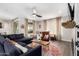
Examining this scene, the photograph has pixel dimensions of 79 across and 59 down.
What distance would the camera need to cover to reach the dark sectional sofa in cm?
184

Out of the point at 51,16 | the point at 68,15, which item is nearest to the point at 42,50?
the point at 51,16

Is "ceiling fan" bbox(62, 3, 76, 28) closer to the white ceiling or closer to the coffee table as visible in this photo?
the white ceiling

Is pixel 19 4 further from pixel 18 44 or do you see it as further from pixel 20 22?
pixel 18 44

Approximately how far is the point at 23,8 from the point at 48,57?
0.81 meters

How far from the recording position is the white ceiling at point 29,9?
6.03ft

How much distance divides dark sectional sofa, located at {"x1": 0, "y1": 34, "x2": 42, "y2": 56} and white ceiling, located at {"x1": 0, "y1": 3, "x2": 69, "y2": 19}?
0.29m

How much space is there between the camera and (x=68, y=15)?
185cm

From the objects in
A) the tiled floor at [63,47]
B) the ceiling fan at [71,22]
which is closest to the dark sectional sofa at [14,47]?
the tiled floor at [63,47]

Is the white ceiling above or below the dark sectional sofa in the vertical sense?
above

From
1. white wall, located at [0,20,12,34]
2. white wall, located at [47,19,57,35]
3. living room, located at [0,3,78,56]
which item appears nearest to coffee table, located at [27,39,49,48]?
living room, located at [0,3,78,56]

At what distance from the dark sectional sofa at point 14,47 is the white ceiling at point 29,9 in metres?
0.29

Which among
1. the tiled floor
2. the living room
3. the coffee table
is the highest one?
the living room

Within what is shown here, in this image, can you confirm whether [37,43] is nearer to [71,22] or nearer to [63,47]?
[63,47]

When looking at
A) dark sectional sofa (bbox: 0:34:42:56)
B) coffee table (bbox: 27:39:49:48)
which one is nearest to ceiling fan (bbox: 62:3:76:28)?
coffee table (bbox: 27:39:49:48)
